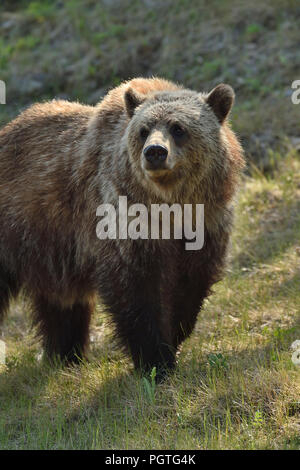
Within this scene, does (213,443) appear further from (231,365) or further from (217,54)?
(217,54)

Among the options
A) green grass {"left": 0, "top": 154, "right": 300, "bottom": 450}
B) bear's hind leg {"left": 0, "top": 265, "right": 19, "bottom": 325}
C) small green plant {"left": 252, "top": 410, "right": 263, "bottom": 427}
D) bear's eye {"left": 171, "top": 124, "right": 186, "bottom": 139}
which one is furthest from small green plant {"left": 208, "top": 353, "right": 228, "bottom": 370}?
bear's hind leg {"left": 0, "top": 265, "right": 19, "bottom": 325}

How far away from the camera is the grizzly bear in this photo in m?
5.48

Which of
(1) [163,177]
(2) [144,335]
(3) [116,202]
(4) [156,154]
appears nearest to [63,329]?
Answer: (2) [144,335]

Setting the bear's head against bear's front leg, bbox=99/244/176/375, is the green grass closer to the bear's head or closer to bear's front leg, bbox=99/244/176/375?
bear's front leg, bbox=99/244/176/375

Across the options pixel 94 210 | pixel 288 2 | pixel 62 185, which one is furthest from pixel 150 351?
pixel 288 2

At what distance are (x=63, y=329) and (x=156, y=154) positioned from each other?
8.45 ft

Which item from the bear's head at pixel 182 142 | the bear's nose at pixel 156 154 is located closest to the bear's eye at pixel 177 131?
the bear's head at pixel 182 142

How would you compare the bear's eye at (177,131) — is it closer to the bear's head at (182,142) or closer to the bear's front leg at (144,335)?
the bear's head at (182,142)

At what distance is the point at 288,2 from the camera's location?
1177 cm

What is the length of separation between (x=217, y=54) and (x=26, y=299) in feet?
20.2

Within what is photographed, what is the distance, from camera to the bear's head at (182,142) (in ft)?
17.2

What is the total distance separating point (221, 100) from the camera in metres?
5.71

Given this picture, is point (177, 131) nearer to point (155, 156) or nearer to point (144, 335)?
point (155, 156)

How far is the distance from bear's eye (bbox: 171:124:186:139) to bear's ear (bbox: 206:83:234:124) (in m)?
0.50
